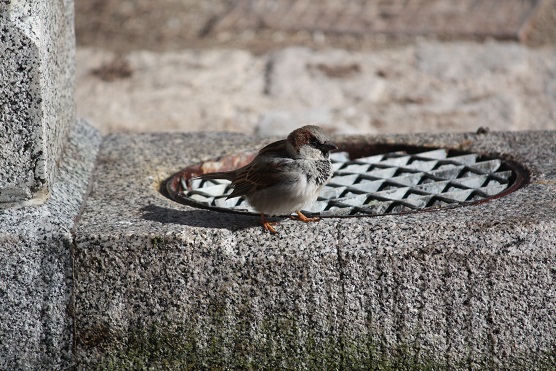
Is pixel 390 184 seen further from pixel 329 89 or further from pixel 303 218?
pixel 329 89

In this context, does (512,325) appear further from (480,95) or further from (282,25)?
(282,25)

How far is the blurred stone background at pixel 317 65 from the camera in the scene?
247 inches

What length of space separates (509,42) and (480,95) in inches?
33.3

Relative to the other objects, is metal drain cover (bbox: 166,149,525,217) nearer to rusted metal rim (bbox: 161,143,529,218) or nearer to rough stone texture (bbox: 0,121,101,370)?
rusted metal rim (bbox: 161,143,529,218)

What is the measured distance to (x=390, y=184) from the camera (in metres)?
3.67

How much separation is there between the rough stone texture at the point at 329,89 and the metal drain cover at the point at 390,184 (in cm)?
203

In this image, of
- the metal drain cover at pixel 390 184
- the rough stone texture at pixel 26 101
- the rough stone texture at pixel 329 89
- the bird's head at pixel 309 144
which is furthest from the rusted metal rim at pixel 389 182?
the rough stone texture at pixel 329 89

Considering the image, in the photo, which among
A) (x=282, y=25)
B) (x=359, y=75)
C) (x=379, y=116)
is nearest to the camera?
(x=379, y=116)

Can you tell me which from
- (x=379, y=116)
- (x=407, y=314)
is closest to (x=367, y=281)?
(x=407, y=314)

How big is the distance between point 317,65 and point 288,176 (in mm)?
3945

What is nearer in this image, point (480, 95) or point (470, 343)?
point (470, 343)

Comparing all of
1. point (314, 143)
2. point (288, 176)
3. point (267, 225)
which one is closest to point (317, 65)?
point (314, 143)

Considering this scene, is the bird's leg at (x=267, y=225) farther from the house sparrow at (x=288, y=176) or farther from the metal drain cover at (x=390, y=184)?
the metal drain cover at (x=390, y=184)

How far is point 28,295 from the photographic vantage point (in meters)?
3.01
